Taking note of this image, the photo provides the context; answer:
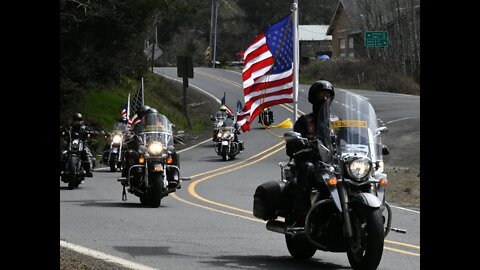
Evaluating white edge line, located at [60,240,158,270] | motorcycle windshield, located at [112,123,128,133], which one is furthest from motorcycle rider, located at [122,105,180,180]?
motorcycle windshield, located at [112,123,128,133]

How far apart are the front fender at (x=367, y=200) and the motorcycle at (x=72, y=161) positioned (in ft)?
44.3

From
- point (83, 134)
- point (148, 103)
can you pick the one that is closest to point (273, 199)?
point (83, 134)

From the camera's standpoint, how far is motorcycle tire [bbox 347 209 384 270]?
9.35 meters

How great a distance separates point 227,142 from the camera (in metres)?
35.1

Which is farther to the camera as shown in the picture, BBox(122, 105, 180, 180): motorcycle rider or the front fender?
BBox(122, 105, 180, 180): motorcycle rider

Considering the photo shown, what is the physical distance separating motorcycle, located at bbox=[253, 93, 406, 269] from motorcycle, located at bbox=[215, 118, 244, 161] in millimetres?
23930

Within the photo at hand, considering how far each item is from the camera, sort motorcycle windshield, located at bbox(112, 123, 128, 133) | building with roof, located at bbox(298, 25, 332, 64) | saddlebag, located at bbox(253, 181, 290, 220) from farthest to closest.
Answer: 1. building with roof, located at bbox(298, 25, 332, 64)
2. motorcycle windshield, located at bbox(112, 123, 128, 133)
3. saddlebag, located at bbox(253, 181, 290, 220)

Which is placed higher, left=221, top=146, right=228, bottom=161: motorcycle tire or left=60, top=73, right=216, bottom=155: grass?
left=60, top=73, right=216, bottom=155: grass

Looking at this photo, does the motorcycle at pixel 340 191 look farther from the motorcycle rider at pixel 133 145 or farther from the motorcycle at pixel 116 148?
the motorcycle at pixel 116 148

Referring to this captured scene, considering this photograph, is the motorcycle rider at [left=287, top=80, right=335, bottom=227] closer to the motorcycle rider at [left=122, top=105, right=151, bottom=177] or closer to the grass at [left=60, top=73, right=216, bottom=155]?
the motorcycle rider at [left=122, top=105, right=151, bottom=177]

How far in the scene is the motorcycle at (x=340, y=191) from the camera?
31.4 ft
